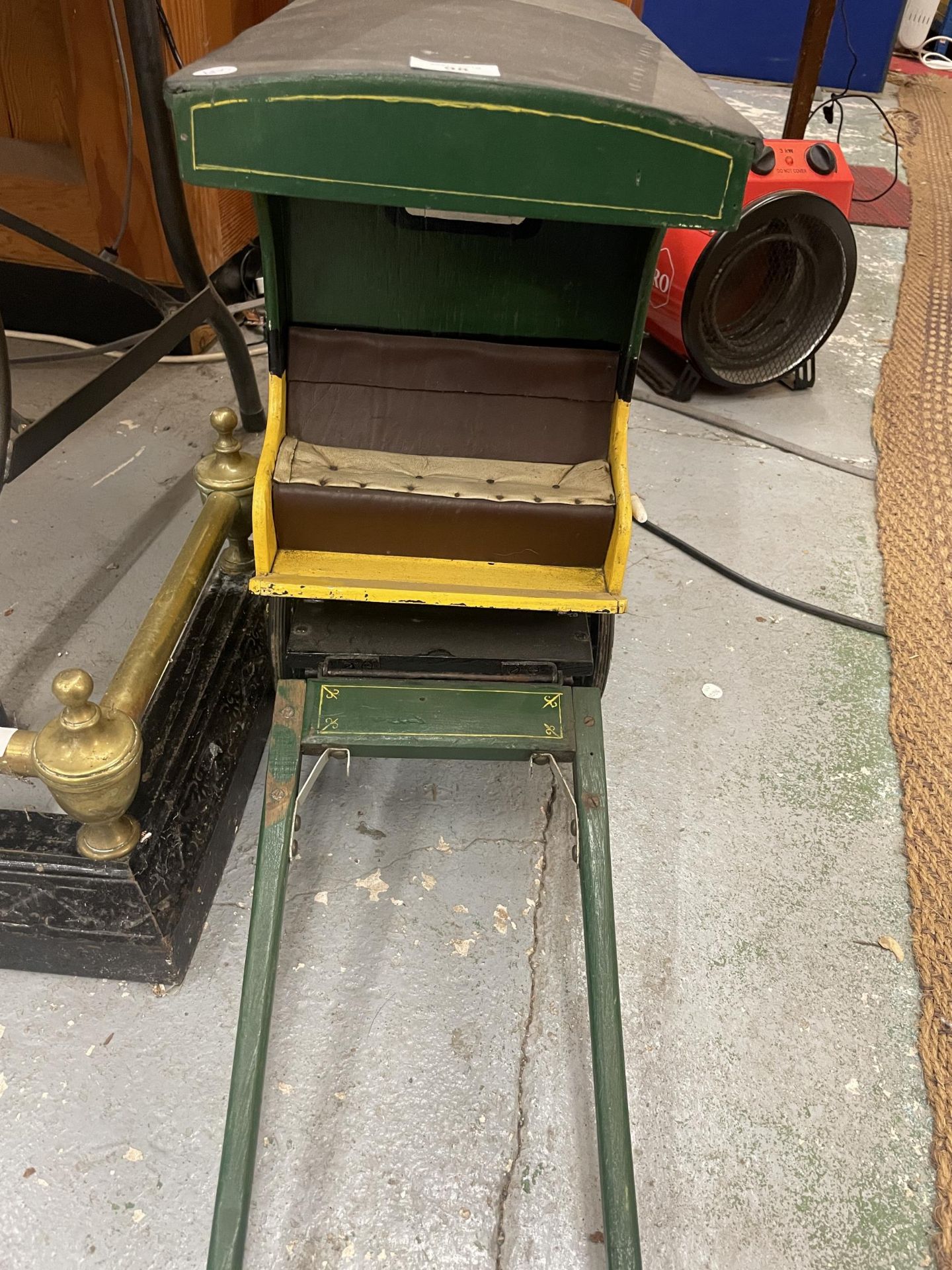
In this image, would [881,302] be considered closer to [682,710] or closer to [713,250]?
[713,250]

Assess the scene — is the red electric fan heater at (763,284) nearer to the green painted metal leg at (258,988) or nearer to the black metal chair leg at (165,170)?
the black metal chair leg at (165,170)

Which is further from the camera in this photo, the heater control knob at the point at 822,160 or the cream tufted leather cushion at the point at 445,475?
the heater control knob at the point at 822,160

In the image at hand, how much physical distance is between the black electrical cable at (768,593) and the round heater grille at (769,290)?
2.16 feet

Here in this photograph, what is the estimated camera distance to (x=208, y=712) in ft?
4.68

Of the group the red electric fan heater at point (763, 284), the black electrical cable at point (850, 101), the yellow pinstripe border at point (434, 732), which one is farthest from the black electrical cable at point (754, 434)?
the black electrical cable at point (850, 101)

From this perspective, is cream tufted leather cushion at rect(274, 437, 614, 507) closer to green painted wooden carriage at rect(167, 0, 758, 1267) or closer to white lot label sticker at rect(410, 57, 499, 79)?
green painted wooden carriage at rect(167, 0, 758, 1267)

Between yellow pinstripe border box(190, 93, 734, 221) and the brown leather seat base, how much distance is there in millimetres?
448

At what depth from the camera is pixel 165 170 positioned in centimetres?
169

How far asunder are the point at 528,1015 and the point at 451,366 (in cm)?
99

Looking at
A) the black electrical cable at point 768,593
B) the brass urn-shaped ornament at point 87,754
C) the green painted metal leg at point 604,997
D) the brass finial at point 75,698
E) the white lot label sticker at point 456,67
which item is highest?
the white lot label sticker at point 456,67

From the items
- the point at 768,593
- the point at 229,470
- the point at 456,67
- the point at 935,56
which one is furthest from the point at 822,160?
the point at 935,56

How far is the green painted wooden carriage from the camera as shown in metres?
0.85

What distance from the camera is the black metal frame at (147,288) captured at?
1422 millimetres

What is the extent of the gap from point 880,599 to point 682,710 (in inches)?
25.4
